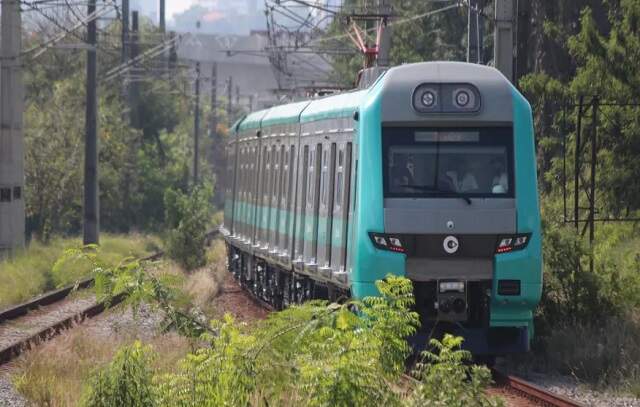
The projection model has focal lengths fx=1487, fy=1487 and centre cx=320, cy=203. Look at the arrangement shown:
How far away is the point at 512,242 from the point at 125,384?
6.79 meters

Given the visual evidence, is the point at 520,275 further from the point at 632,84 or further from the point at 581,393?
the point at 632,84

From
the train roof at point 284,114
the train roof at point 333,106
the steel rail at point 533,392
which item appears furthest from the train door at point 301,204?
the steel rail at point 533,392

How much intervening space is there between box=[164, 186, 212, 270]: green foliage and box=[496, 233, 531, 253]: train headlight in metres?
19.4

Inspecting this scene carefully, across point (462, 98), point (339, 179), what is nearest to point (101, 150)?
point (339, 179)

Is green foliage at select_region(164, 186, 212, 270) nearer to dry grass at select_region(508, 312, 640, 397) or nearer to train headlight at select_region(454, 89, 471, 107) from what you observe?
dry grass at select_region(508, 312, 640, 397)

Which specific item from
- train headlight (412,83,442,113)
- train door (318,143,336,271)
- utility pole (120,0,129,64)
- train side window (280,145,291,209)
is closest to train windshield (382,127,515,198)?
train headlight (412,83,442,113)

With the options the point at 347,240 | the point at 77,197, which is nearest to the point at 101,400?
the point at 347,240

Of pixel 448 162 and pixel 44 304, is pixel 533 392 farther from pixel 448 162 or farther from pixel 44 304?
pixel 44 304

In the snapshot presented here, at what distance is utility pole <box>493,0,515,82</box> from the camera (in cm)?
1998

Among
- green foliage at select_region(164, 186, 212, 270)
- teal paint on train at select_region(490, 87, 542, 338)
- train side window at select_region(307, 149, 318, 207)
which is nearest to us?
teal paint on train at select_region(490, 87, 542, 338)

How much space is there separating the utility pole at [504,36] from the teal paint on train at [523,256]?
13.1 feet

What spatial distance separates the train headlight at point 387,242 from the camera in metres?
15.6

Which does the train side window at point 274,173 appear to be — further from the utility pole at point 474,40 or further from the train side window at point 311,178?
the utility pole at point 474,40

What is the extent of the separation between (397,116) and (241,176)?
12.8m
